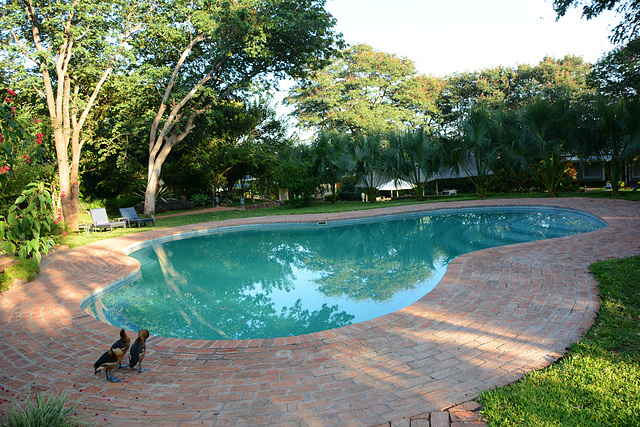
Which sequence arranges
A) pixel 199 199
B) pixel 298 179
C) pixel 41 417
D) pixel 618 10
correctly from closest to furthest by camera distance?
pixel 41 417, pixel 618 10, pixel 298 179, pixel 199 199

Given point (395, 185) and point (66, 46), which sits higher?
point (66, 46)

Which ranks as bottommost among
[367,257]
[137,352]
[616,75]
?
[367,257]

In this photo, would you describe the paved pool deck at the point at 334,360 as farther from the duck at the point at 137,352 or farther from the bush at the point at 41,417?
the bush at the point at 41,417

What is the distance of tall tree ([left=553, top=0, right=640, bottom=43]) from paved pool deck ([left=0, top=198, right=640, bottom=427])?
973 centimetres

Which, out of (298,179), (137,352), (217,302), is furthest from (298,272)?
(298,179)

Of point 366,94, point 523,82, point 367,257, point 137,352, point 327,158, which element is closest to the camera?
point 137,352

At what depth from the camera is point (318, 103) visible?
94.2ft

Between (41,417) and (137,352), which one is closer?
(41,417)

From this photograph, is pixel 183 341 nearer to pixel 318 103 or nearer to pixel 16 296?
pixel 16 296

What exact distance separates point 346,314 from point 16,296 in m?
5.40

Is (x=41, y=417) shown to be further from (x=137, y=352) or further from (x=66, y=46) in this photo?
(x=66, y=46)

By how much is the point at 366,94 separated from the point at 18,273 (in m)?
25.4

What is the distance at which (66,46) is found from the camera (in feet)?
43.9

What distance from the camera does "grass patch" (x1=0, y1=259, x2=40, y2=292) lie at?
6603mm
